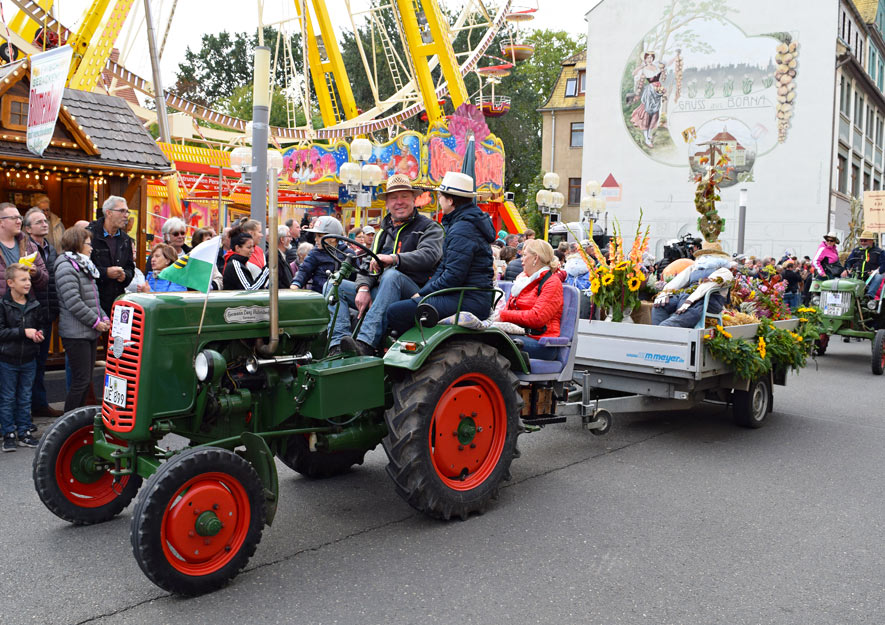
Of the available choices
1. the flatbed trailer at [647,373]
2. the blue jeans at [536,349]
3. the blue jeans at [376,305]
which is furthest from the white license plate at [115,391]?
the flatbed trailer at [647,373]

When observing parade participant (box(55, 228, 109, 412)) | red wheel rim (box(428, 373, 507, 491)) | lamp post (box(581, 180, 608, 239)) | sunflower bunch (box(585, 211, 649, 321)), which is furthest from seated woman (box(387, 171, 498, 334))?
lamp post (box(581, 180, 608, 239))

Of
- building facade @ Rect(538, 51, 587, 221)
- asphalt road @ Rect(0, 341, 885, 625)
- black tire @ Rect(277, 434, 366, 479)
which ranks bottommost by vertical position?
asphalt road @ Rect(0, 341, 885, 625)

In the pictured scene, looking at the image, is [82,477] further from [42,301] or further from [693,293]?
[693,293]

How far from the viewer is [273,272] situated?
3.83m

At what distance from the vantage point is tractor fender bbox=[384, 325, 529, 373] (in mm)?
4516

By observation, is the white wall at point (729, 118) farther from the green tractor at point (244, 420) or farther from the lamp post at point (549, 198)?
the green tractor at point (244, 420)

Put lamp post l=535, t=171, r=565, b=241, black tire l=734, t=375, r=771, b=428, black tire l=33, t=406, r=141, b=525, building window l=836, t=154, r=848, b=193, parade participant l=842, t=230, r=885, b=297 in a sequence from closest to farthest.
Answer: black tire l=33, t=406, r=141, b=525
black tire l=734, t=375, r=771, b=428
parade participant l=842, t=230, r=885, b=297
lamp post l=535, t=171, r=565, b=241
building window l=836, t=154, r=848, b=193

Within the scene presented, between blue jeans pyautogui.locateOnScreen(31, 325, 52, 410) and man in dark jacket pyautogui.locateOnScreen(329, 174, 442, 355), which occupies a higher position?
man in dark jacket pyautogui.locateOnScreen(329, 174, 442, 355)

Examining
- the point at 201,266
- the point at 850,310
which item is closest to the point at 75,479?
the point at 201,266

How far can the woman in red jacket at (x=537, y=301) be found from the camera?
19.0ft

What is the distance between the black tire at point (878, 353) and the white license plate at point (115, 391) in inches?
432

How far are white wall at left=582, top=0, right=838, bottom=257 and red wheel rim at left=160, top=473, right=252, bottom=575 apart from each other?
2874 cm

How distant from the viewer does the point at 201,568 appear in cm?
363

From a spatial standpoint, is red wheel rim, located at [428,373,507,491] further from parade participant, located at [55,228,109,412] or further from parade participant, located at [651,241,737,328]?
parade participant, located at [55,228,109,412]
